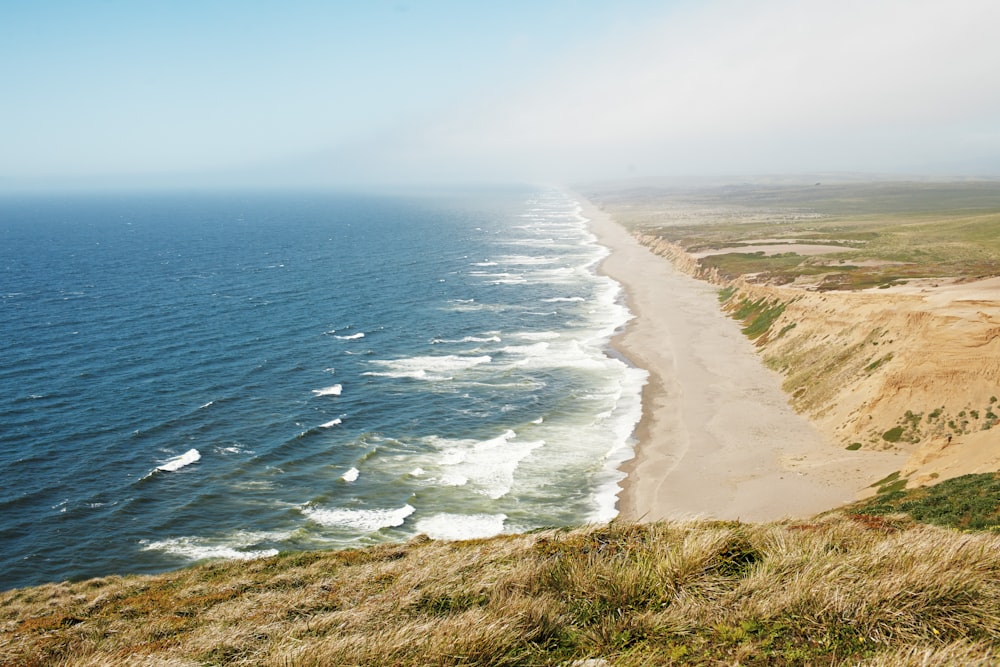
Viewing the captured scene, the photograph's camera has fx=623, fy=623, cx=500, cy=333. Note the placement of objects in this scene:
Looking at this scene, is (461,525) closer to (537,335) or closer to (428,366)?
(428,366)

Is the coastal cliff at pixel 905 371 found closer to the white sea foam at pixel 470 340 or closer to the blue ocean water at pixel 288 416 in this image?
the blue ocean water at pixel 288 416

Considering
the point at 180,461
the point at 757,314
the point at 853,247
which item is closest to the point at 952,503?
Result: the point at 180,461

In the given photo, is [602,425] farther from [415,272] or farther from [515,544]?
[415,272]

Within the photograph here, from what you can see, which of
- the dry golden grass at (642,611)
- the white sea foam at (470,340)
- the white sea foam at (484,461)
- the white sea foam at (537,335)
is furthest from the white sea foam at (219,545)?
the white sea foam at (537,335)

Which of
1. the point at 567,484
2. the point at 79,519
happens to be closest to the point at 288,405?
the point at 79,519

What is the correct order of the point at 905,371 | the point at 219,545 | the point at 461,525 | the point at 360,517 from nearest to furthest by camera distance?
the point at 219,545 → the point at 461,525 → the point at 360,517 → the point at 905,371

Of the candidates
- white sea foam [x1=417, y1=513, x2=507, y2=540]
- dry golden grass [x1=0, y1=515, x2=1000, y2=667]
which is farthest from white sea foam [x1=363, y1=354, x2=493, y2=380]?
dry golden grass [x1=0, y1=515, x2=1000, y2=667]
